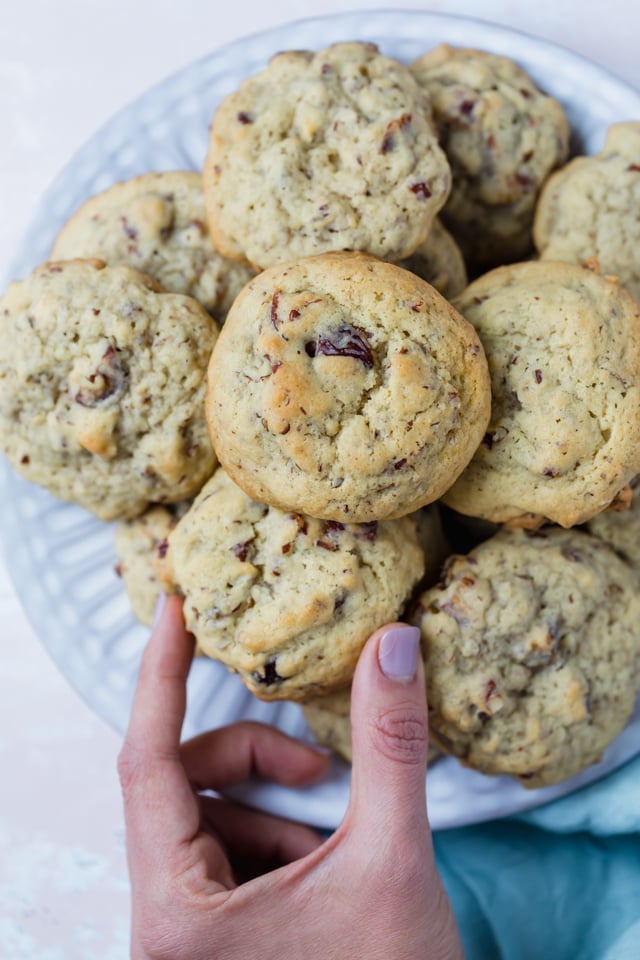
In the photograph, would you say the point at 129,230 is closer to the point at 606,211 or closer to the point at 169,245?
the point at 169,245

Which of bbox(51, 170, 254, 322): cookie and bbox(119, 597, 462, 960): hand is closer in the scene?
bbox(119, 597, 462, 960): hand

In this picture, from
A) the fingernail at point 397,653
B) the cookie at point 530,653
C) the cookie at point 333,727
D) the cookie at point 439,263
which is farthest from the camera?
the cookie at point 333,727

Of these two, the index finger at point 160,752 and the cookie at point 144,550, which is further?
the cookie at point 144,550

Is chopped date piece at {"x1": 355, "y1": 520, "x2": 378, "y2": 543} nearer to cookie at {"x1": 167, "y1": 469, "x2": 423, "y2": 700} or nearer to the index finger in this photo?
cookie at {"x1": 167, "y1": 469, "x2": 423, "y2": 700}

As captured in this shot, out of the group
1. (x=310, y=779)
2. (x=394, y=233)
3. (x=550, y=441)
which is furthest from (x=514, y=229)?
(x=310, y=779)

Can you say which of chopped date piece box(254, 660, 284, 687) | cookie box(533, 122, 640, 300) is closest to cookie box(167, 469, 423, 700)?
chopped date piece box(254, 660, 284, 687)

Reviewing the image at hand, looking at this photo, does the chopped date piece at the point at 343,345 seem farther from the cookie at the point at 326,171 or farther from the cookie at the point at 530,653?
the cookie at the point at 530,653

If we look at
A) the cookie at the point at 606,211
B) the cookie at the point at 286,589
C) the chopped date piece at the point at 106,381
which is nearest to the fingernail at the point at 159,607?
the cookie at the point at 286,589
